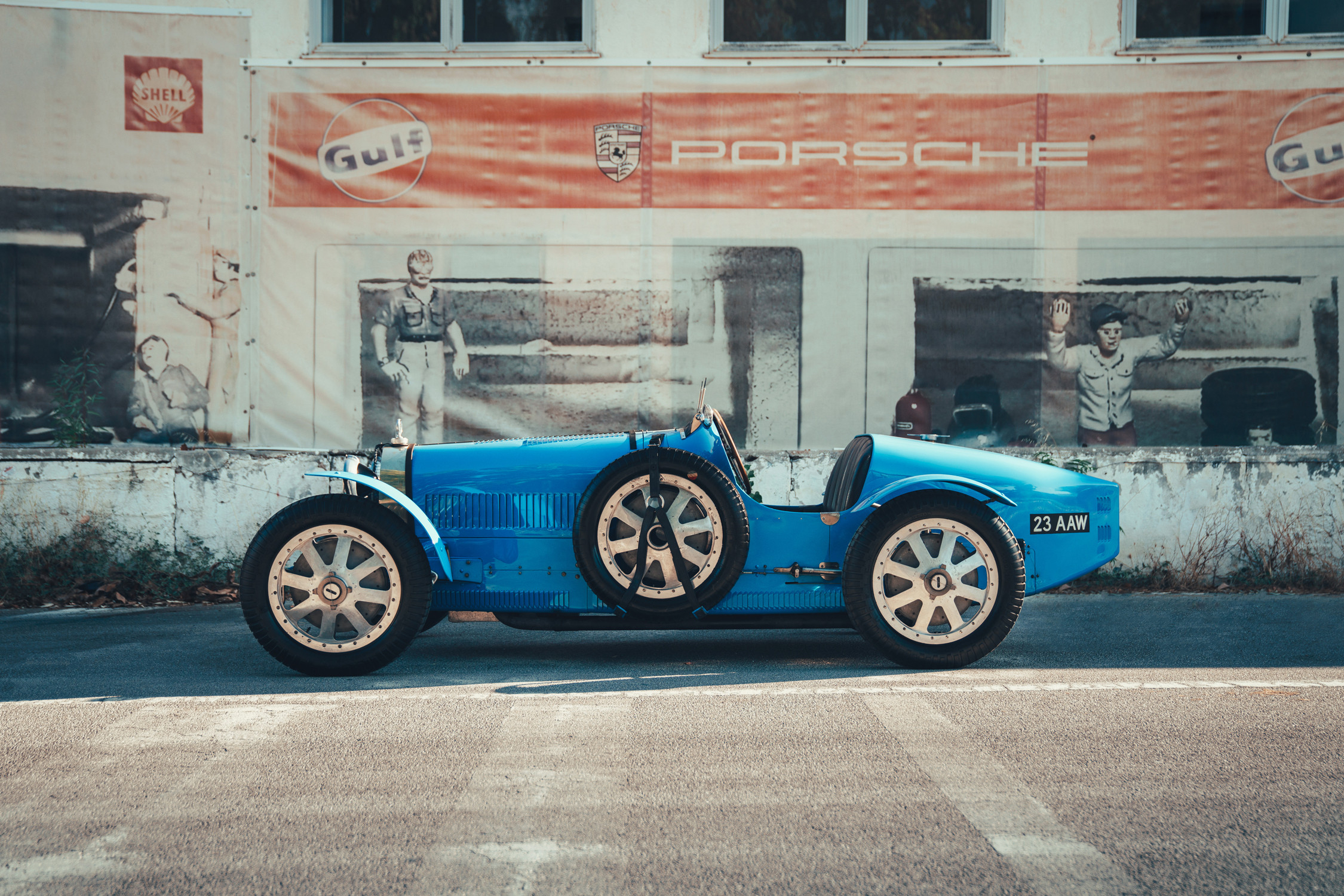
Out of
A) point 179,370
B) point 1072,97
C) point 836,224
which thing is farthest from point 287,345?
point 1072,97

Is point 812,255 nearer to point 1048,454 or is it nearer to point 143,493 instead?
point 1048,454

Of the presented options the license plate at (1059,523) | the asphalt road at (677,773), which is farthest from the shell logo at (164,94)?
the license plate at (1059,523)

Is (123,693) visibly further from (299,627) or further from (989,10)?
(989,10)

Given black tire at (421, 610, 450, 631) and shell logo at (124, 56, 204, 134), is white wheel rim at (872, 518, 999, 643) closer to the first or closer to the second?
black tire at (421, 610, 450, 631)

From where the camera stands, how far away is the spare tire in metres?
8.96

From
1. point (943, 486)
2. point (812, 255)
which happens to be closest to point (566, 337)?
point (812, 255)

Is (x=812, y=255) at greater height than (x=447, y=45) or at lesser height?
lesser

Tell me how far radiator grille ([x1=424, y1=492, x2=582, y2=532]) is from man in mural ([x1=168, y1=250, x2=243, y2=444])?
461 centimetres

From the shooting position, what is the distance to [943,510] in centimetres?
507

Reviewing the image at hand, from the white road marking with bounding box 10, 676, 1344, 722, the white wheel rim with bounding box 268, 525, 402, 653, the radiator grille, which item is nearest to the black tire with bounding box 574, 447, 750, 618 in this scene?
the radiator grille

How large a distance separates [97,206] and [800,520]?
698 centimetres

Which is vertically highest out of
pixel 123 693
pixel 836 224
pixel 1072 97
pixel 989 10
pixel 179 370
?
pixel 989 10

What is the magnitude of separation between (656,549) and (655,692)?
69 cm

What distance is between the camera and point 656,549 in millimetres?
5082
